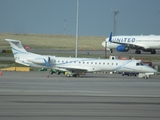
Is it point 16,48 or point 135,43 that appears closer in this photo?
point 16,48

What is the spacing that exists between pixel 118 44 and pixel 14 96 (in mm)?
74849

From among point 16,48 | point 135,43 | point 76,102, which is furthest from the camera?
point 135,43

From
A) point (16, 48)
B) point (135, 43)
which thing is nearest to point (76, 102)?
point (16, 48)

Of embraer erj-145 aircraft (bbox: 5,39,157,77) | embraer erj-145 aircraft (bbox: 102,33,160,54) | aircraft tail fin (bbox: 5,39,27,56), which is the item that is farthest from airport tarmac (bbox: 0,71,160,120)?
embraer erj-145 aircraft (bbox: 102,33,160,54)

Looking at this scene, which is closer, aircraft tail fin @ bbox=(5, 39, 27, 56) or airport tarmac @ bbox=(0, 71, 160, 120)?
airport tarmac @ bbox=(0, 71, 160, 120)

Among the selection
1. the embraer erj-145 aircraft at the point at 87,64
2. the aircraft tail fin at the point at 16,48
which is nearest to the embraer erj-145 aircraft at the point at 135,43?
the aircraft tail fin at the point at 16,48

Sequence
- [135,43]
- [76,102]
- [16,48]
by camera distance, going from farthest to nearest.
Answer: [135,43] → [16,48] → [76,102]

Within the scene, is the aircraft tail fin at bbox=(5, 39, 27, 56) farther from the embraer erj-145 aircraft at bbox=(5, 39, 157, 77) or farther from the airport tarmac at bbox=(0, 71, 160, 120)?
the airport tarmac at bbox=(0, 71, 160, 120)

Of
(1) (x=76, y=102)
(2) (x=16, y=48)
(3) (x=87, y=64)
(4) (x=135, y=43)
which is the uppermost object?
(4) (x=135, y=43)

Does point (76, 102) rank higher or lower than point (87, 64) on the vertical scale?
lower

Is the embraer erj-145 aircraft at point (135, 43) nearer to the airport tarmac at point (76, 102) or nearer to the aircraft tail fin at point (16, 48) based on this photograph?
the aircraft tail fin at point (16, 48)

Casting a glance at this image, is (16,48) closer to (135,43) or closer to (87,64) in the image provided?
(87,64)

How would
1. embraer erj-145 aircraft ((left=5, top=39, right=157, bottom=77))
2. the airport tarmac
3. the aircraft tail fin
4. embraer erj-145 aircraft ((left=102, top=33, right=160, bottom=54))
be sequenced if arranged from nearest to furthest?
the airport tarmac
embraer erj-145 aircraft ((left=5, top=39, right=157, bottom=77))
the aircraft tail fin
embraer erj-145 aircraft ((left=102, top=33, right=160, bottom=54))

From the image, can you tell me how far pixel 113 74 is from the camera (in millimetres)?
61594
